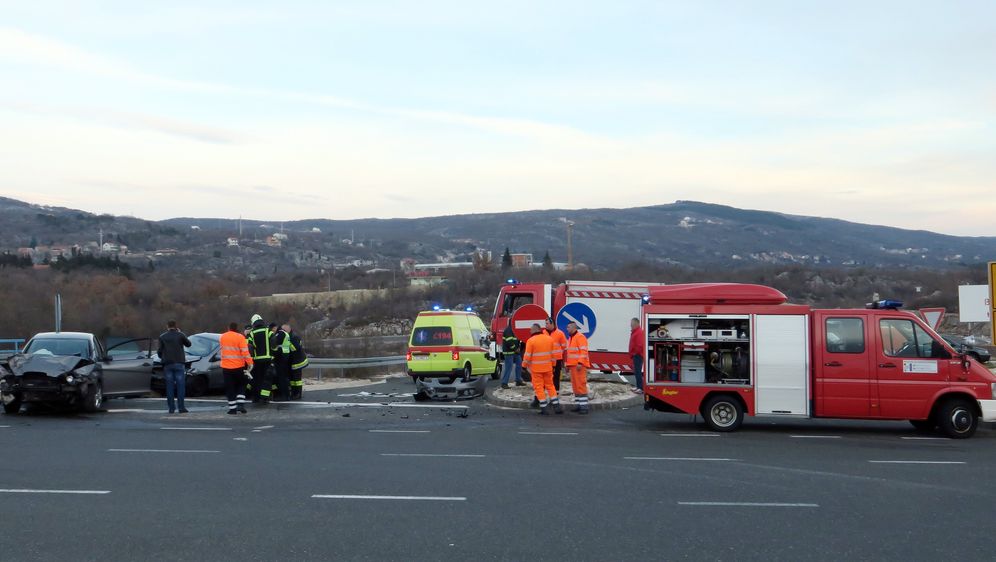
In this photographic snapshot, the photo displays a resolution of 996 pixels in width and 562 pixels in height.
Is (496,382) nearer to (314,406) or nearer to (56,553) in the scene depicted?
(314,406)

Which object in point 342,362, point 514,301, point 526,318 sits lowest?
point 342,362

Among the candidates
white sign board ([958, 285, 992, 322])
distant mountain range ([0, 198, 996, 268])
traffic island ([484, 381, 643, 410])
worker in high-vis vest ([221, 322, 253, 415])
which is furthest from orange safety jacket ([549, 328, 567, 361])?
distant mountain range ([0, 198, 996, 268])

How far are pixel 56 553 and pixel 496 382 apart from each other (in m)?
18.9

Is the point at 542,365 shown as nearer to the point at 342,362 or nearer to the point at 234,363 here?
the point at 234,363

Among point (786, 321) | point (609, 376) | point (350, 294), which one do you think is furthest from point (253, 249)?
point (786, 321)

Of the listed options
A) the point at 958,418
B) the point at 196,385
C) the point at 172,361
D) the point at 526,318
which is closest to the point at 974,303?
the point at 958,418

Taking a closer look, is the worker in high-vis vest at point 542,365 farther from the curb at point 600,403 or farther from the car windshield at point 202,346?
the car windshield at point 202,346

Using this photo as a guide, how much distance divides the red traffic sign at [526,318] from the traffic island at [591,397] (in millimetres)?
3519

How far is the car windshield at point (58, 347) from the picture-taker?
61.4 ft

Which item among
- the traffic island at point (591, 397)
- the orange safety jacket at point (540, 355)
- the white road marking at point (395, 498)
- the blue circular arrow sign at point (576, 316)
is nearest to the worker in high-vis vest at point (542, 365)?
the orange safety jacket at point (540, 355)

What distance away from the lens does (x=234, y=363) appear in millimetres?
18219

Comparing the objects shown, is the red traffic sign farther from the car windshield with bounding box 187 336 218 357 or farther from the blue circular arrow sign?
the car windshield with bounding box 187 336 218 357

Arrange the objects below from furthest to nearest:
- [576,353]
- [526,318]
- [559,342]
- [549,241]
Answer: [549,241], [526,318], [559,342], [576,353]

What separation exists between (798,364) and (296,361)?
11.2 meters
